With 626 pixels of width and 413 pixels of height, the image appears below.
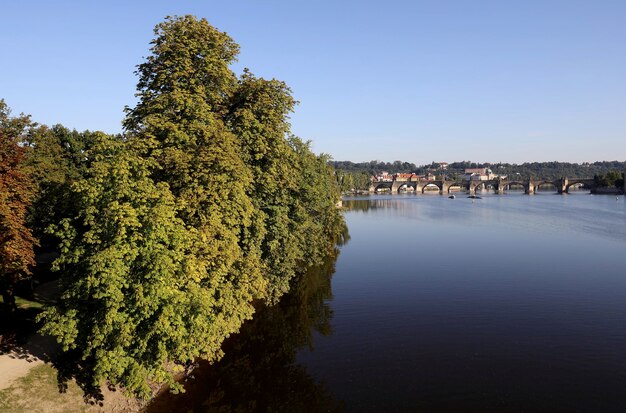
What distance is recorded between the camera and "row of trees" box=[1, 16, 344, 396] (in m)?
21.2

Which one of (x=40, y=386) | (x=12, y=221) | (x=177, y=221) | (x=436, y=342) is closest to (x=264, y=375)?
(x=177, y=221)

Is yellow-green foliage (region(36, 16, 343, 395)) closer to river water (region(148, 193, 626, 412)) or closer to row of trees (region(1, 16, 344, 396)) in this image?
row of trees (region(1, 16, 344, 396))

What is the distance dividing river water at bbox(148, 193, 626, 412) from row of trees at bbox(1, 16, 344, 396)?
387cm

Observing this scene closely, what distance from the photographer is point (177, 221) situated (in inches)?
936

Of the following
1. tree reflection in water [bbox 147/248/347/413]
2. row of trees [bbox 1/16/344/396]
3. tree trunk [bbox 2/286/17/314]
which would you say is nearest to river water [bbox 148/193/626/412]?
tree reflection in water [bbox 147/248/347/413]

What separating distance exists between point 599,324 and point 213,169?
3112 centimetres

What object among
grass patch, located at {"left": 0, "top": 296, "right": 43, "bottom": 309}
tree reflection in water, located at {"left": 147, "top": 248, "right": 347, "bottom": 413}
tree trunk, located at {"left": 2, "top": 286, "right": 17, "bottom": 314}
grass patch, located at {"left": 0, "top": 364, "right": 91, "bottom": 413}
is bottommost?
tree reflection in water, located at {"left": 147, "top": 248, "right": 347, "bottom": 413}

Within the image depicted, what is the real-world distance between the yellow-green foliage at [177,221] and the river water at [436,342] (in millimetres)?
4158

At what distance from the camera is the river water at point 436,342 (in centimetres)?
2491

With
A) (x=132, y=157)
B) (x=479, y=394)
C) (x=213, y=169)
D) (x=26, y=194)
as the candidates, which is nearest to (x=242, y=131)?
(x=213, y=169)

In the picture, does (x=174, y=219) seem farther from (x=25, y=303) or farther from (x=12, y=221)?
(x=25, y=303)

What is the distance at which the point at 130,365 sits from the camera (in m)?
21.2

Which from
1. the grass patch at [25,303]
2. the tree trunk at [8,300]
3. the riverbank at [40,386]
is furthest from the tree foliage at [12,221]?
the riverbank at [40,386]

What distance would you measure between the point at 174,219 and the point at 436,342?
67.4 feet
